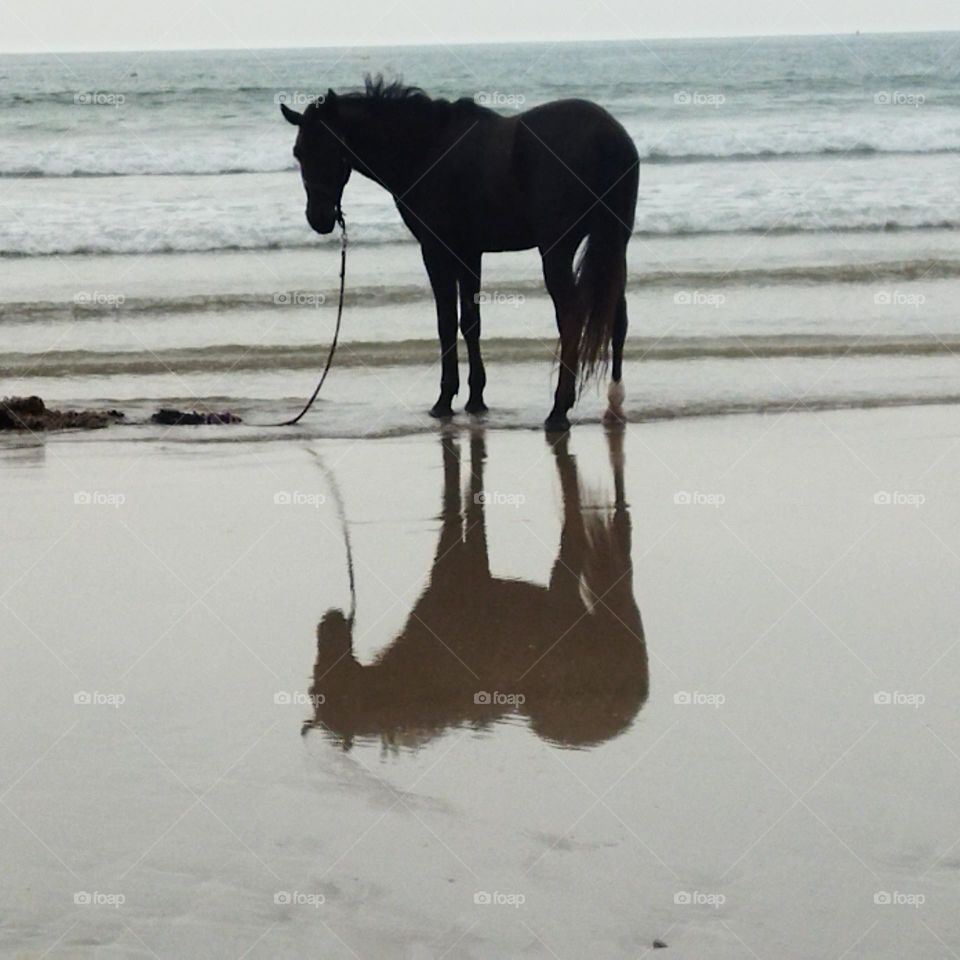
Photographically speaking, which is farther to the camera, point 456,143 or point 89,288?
point 89,288

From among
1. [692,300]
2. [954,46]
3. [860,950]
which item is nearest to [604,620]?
[860,950]

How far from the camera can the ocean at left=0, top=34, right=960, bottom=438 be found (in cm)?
809

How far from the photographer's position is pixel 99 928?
2.47 metres

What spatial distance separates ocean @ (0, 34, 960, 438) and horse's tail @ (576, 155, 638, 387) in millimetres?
377

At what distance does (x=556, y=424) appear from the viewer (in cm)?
693

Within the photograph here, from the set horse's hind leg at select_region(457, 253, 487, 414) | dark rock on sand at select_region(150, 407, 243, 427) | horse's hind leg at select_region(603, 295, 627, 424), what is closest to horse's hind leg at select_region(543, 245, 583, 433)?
horse's hind leg at select_region(603, 295, 627, 424)

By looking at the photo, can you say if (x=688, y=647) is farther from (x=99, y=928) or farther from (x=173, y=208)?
(x=173, y=208)

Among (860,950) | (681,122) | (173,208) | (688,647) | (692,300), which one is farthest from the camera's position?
(681,122)

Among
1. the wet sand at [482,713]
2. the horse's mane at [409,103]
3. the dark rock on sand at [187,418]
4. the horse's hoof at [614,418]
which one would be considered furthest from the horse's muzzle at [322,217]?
the wet sand at [482,713]

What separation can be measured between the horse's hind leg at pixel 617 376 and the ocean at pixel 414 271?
19 cm

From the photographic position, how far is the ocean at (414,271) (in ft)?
26.5

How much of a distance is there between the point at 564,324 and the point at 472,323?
693 millimetres

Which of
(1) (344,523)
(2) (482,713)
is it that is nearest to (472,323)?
(1) (344,523)

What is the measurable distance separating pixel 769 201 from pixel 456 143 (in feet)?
30.4
